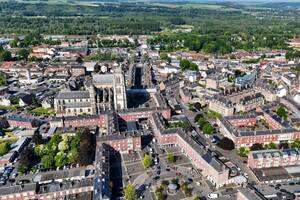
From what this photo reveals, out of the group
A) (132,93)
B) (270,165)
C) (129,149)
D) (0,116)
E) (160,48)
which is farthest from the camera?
(160,48)

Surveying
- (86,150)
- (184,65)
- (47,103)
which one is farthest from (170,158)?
(184,65)

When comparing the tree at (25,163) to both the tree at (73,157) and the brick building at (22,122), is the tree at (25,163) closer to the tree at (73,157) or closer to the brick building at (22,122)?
the tree at (73,157)

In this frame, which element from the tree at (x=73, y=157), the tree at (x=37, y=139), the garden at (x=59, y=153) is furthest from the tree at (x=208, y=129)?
the tree at (x=37, y=139)

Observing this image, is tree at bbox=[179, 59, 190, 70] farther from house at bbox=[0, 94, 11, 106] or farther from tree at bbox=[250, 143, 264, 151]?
tree at bbox=[250, 143, 264, 151]

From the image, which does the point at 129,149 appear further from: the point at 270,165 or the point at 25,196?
the point at 270,165

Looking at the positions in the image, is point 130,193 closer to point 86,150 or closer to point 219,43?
point 86,150

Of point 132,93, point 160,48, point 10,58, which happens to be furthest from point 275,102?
point 10,58

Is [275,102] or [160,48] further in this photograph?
[160,48]

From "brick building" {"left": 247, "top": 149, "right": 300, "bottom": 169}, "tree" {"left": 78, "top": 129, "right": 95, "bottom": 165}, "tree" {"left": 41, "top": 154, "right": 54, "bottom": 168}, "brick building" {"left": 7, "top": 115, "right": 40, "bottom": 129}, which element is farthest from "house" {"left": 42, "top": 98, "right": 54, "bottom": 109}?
"brick building" {"left": 247, "top": 149, "right": 300, "bottom": 169}
